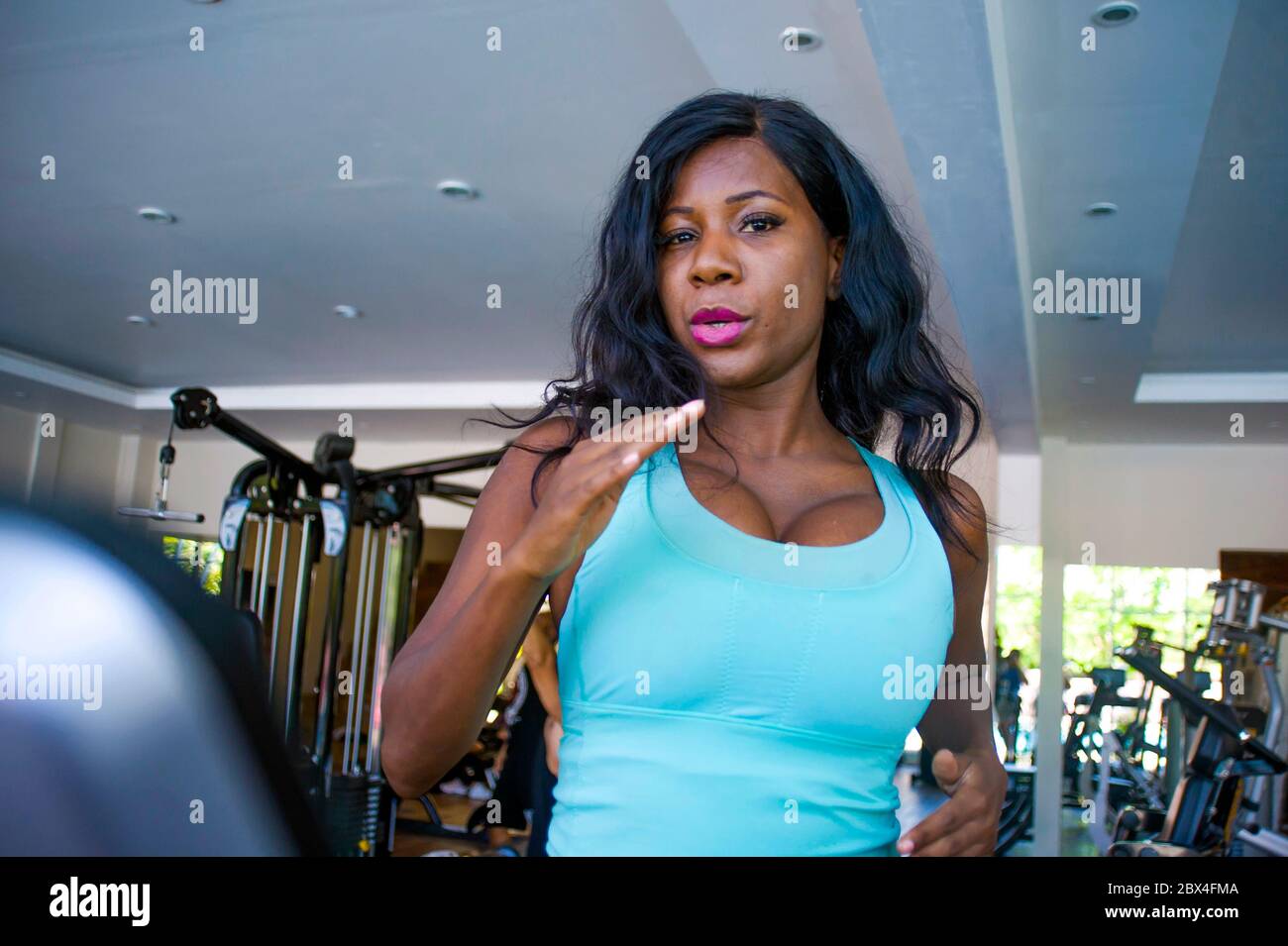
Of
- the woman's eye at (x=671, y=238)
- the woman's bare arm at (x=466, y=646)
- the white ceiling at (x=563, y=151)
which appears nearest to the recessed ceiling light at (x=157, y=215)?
the white ceiling at (x=563, y=151)

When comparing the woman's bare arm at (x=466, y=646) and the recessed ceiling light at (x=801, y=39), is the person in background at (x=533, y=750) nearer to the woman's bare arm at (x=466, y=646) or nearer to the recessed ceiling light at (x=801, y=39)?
the woman's bare arm at (x=466, y=646)

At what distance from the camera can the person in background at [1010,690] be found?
6.39 meters

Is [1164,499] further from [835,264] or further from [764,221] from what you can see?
[764,221]

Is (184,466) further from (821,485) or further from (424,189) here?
(821,485)

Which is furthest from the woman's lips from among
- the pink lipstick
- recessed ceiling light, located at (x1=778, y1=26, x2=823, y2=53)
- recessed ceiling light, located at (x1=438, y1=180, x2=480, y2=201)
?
recessed ceiling light, located at (x1=438, y1=180, x2=480, y2=201)

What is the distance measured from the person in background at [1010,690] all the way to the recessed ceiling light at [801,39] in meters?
4.95

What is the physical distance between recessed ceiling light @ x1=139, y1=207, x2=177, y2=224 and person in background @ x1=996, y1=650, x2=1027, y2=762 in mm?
5038

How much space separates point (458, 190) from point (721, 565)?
3.15 m

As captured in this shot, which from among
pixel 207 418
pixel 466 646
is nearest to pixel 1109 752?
pixel 207 418

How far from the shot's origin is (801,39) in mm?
2221

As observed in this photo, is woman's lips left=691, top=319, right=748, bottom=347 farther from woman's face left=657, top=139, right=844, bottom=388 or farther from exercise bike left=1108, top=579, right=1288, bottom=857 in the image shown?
exercise bike left=1108, top=579, right=1288, bottom=857

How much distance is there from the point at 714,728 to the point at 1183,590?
675 centimetres

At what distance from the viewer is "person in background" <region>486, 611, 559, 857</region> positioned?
79.2 inches
